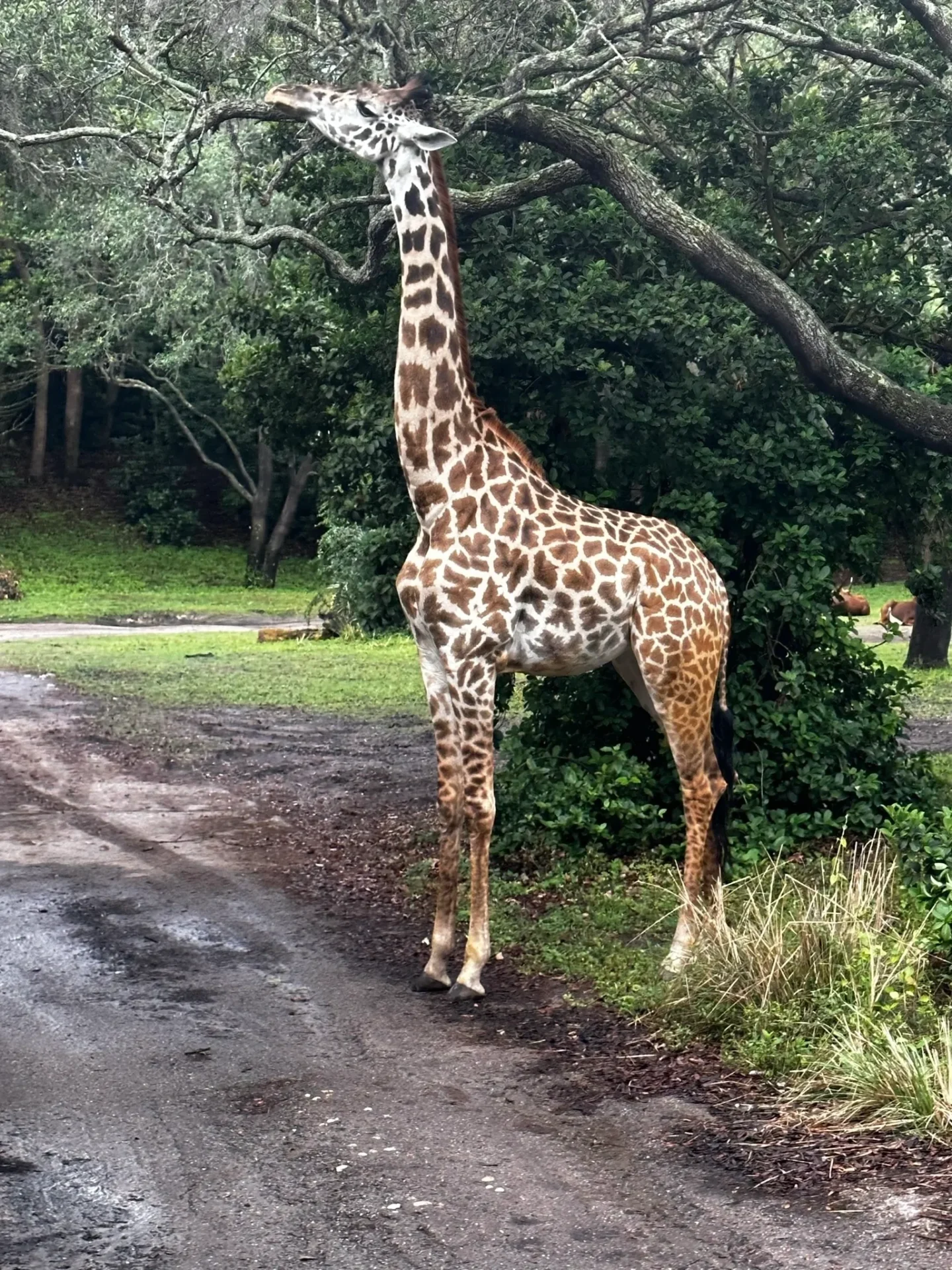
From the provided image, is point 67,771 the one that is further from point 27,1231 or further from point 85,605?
point 85,605

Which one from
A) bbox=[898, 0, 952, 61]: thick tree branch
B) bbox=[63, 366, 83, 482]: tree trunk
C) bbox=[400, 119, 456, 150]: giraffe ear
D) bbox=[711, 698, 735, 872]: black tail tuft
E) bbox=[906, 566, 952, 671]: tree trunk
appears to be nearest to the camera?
bbox=[400, 119, 456, 150]: giraffe ear

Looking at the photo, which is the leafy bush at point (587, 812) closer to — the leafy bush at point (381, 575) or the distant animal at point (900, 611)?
the leafy bush at point (381, 575)

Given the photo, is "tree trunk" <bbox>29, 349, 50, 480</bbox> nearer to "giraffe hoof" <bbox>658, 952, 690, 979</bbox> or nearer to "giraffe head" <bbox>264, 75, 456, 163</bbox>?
"giraffe head" <bbox>264, 75, 456, 163</bbox>

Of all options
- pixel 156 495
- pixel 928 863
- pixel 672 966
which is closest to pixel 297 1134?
pixel 672 966

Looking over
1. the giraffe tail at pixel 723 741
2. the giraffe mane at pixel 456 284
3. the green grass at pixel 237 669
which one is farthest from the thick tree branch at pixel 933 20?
the green grass at pixel 237 669

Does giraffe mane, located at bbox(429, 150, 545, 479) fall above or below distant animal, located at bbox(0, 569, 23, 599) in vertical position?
above

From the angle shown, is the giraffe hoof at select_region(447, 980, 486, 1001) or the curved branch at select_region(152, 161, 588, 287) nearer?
the giraffe hoof at select_region(447, 980, 486, 1001)

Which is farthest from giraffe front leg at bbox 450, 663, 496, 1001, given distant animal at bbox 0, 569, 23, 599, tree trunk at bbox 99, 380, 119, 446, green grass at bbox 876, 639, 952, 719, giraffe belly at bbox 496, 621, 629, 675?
tree trunk at bbox 99, 380, 119, 446

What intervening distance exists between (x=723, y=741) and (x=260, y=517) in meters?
29.5

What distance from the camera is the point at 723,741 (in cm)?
808

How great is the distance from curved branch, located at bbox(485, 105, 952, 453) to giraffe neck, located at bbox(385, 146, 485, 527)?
6.28 feet

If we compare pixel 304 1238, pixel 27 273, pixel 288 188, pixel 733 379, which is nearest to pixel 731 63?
pixel 733 379

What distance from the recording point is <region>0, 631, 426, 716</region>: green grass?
1731cm

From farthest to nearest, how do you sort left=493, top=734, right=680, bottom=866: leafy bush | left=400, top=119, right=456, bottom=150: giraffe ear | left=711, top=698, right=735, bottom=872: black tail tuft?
left=493, top=734, right=680, bottom=866: leafy bush
left=711, top=698, right=735, bottom=872: black tail tuft
left=400, top=119, right=456, bottom=150: giraffe ear
